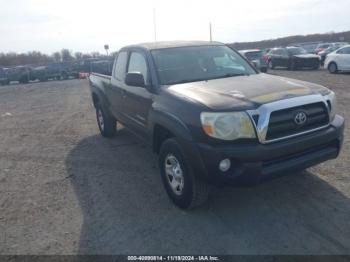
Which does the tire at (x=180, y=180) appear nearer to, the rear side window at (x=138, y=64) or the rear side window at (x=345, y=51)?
the rear side window at (x=138, y=64)

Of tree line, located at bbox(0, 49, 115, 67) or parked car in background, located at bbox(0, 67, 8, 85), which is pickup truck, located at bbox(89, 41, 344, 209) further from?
tree line, located at bbox(0, 49, 115, 67)

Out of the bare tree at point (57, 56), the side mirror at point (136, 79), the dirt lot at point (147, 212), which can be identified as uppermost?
the bare tree at point (57, 56)

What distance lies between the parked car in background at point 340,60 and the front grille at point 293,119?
625 inches

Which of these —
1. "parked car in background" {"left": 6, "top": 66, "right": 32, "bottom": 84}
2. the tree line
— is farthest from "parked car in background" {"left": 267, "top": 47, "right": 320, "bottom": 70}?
the tree line

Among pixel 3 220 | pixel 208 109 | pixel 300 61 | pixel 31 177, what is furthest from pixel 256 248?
pixel 300 61

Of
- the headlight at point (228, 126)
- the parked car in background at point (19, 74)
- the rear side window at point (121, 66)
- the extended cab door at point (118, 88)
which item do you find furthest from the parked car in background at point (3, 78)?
the headlight at point (228, 126)

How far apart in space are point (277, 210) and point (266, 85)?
1.42 m

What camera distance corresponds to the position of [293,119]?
3.67 metres

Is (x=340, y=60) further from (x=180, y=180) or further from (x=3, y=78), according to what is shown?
(x=3, y=78)

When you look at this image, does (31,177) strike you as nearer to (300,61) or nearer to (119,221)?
(119,221)

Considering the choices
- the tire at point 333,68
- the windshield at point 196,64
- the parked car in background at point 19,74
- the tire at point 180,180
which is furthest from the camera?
the parked car in background at point 19,74

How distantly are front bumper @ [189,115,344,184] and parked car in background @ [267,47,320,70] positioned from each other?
20047 millimetres

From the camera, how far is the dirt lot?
3.49 m

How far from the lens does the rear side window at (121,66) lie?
5965 millimetres
